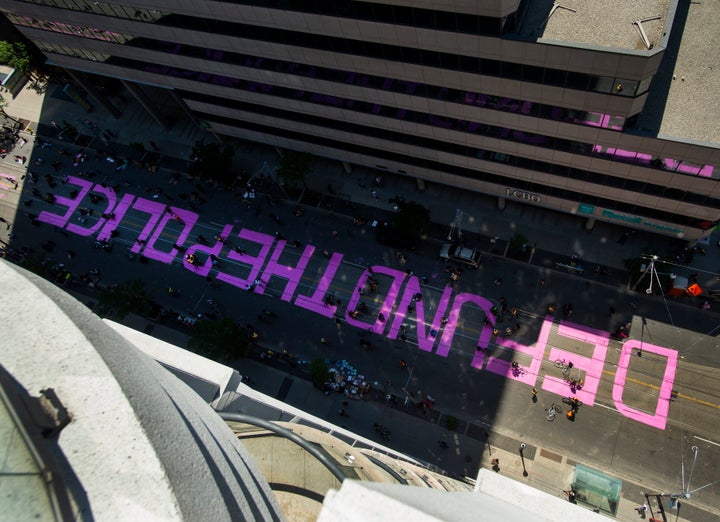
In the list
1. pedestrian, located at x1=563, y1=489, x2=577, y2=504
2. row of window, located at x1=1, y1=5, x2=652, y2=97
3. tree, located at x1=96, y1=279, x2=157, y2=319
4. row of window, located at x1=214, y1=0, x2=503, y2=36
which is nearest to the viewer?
row of window, located at x1=214, y1=0, x2=503, y2=36

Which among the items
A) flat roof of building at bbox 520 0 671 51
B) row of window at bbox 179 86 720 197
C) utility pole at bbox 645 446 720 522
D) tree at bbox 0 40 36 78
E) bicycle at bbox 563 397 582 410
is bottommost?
utility pole at bbox 645 446 720 522

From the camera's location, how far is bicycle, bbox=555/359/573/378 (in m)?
48.2

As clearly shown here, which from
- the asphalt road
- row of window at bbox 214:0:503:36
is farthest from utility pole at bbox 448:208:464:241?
row of window at bbox 214:0:503:36

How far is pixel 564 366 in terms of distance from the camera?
159 ft

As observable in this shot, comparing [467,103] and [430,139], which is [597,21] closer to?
[467,103]

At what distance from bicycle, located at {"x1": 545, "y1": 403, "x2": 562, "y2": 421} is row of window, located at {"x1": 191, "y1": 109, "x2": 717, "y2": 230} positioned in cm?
1947

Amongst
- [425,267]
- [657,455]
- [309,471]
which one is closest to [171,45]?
[425,267]

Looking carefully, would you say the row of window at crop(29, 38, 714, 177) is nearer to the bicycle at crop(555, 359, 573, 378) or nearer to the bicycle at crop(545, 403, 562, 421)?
the bicycle at crop(555, 359, 573, 378)

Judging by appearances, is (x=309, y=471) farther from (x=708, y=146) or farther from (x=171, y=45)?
(x=171, y=45)

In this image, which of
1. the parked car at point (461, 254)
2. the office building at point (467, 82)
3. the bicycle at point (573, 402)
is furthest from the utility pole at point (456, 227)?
the bicycle at point (573, 402)

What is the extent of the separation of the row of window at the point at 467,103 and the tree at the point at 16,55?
28551 mm

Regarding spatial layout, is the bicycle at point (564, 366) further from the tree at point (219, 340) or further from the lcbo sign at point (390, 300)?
the tree at point (219, 340)

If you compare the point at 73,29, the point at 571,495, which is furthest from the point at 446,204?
the point at 73,29

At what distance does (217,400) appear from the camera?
23844 mm
